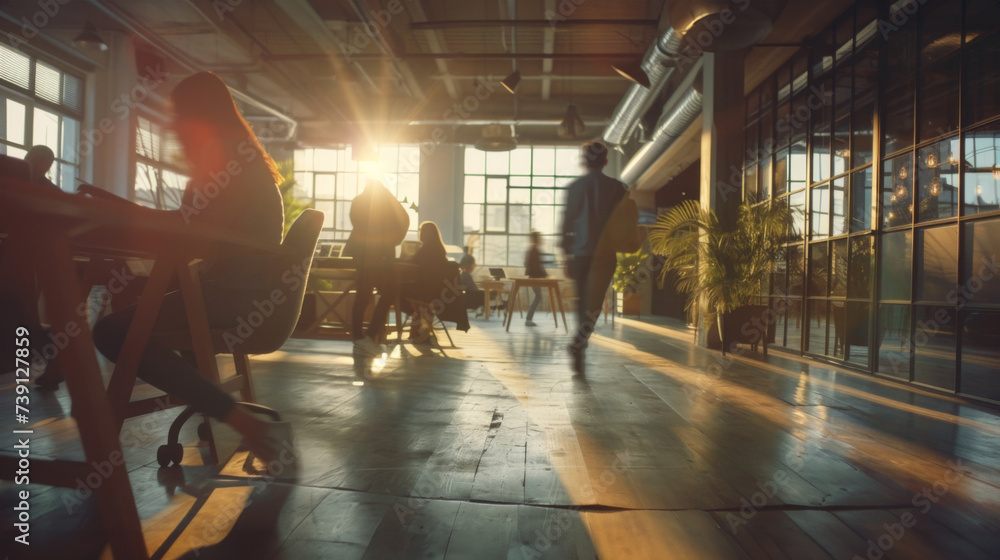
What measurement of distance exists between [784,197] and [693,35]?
276 cm

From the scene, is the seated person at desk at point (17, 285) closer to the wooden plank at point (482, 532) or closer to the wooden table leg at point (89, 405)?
the wooden table leg at point (89, 405)

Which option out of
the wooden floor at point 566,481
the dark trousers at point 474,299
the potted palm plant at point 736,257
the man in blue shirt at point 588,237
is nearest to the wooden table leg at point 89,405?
the wooden floor at point 566,481

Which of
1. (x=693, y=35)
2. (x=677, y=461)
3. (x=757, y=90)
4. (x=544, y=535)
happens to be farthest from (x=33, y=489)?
(x=757, y=90)

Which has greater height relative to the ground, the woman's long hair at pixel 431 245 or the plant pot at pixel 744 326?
the woman's long hair at pixel 431 245

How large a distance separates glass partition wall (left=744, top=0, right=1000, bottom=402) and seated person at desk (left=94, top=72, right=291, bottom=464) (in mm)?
3839

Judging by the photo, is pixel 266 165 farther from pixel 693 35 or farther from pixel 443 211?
pixel 443 211

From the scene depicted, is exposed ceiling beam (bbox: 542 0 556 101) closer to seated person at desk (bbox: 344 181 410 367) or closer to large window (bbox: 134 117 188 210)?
seated person at desk (bbox: 344 181 410 367)

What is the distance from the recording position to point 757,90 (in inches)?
290

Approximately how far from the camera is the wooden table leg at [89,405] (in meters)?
1.19

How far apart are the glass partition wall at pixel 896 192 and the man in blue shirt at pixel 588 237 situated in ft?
6.66

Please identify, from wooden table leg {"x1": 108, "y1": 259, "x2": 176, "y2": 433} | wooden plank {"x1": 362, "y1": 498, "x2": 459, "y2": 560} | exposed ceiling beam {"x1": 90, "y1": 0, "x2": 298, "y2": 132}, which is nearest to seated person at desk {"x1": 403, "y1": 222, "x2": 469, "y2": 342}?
wooden table leg {"x1": 108, "y1": 259, "x2": 176, "y2": 433}

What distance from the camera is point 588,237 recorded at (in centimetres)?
412

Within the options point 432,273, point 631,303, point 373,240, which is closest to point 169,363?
point 373,240

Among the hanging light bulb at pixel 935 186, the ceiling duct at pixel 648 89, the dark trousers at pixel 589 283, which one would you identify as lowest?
the dark trousers at pixel 589 283
